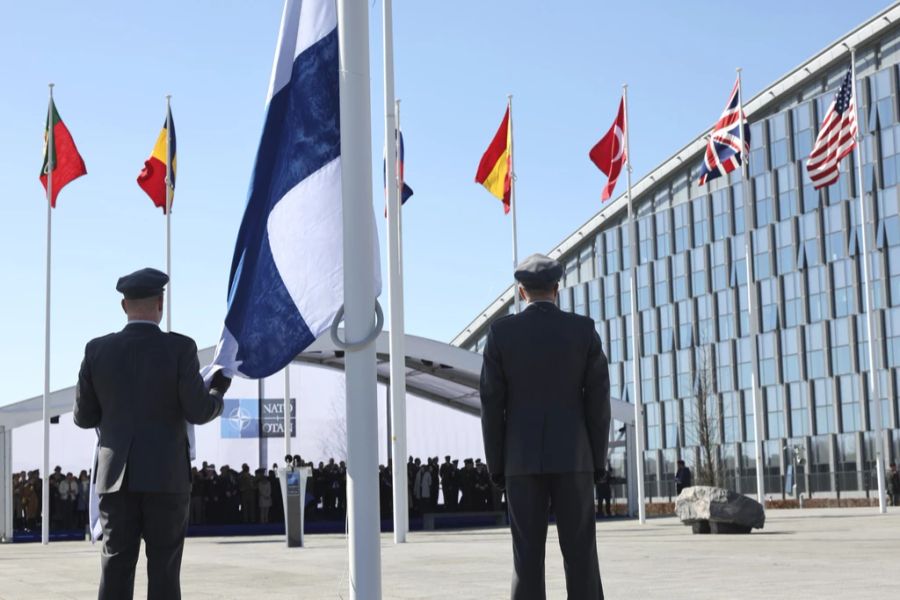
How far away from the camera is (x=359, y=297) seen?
19.7ft

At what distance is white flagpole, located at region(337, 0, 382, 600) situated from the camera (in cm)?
590

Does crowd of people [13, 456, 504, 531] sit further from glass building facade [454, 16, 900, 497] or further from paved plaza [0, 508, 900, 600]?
glass building facade [454, 16, 900, 497]

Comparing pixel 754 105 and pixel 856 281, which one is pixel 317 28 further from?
pixel 754 105

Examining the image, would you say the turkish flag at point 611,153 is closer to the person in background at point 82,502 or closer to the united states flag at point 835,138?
the united states flag at point 835,138

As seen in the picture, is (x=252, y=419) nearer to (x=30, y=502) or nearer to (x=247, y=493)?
(x=247, y=493)

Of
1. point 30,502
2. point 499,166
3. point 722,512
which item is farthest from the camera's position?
point 30,502

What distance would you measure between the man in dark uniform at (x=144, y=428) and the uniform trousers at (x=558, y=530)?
4.98 ft

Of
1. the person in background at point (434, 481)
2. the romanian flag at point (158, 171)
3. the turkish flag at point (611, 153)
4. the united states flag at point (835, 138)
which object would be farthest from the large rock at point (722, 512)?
the person in background at point (434, 481)

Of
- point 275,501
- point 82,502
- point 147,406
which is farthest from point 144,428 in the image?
point 275,501

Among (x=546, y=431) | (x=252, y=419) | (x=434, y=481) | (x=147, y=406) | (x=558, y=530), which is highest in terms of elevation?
(x=252, y=419)

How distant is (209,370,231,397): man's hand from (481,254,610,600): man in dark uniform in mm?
1232

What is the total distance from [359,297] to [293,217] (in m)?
0.67

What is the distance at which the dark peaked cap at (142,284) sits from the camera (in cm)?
642

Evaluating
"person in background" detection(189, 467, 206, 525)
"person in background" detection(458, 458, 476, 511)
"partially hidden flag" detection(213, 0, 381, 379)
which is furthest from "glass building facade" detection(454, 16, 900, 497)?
"partially hidden flag" detection(213, 0, 381, 379)
